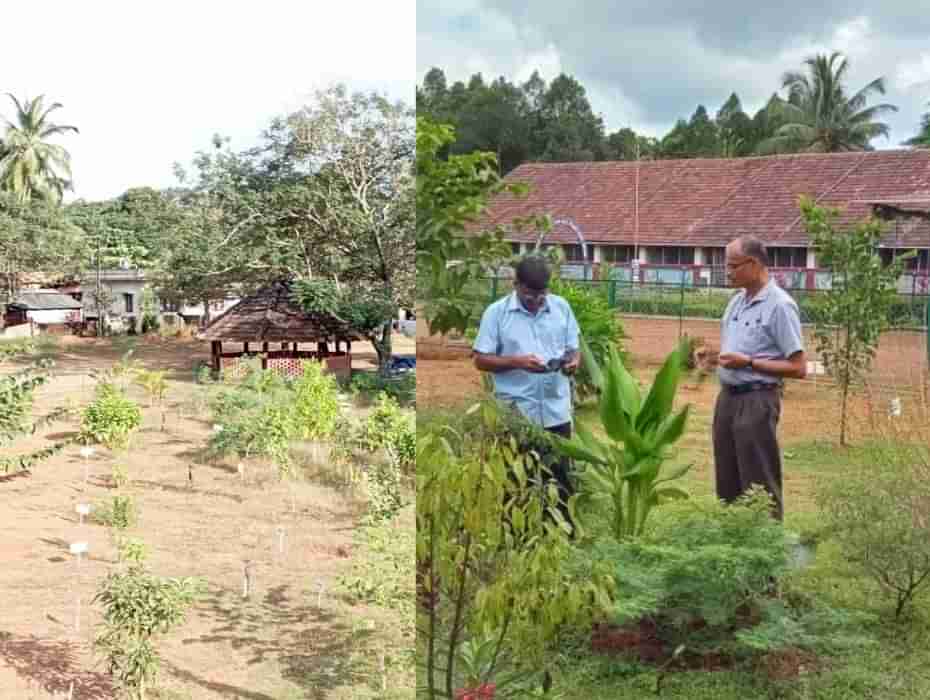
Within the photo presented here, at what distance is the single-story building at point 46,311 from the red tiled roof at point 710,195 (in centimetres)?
107

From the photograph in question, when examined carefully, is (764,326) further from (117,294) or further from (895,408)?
(117,294)

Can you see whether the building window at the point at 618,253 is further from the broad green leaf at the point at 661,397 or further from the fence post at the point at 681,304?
the broad green leaf at the point at 661,397

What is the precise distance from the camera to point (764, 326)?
2330 millimetres

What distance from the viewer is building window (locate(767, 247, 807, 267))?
2.35 m

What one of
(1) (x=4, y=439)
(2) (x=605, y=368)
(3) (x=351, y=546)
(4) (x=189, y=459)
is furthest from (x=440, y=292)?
(1) (x=4, y=439)

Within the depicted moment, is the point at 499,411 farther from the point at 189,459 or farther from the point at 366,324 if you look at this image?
the point at 189,459

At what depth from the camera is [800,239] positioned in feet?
7.91

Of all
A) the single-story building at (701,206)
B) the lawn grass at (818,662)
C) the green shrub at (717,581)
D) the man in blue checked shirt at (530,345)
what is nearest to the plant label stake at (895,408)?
the lawn grass at (818,662)

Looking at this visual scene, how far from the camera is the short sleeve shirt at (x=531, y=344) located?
2098 millimetres

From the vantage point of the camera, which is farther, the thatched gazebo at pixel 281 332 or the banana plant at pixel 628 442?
the thatched gazebo at pixel 281 332

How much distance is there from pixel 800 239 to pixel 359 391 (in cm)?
99

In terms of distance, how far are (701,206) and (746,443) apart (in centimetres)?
53

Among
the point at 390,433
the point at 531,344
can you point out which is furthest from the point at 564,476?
the point at 390,433

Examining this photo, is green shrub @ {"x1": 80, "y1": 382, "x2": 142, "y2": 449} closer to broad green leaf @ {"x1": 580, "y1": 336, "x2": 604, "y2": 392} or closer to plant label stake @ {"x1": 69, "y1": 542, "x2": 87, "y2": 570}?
plant label stake @ {"x1": 69, "y1": 542, "x2": 87, "y2": 570}
